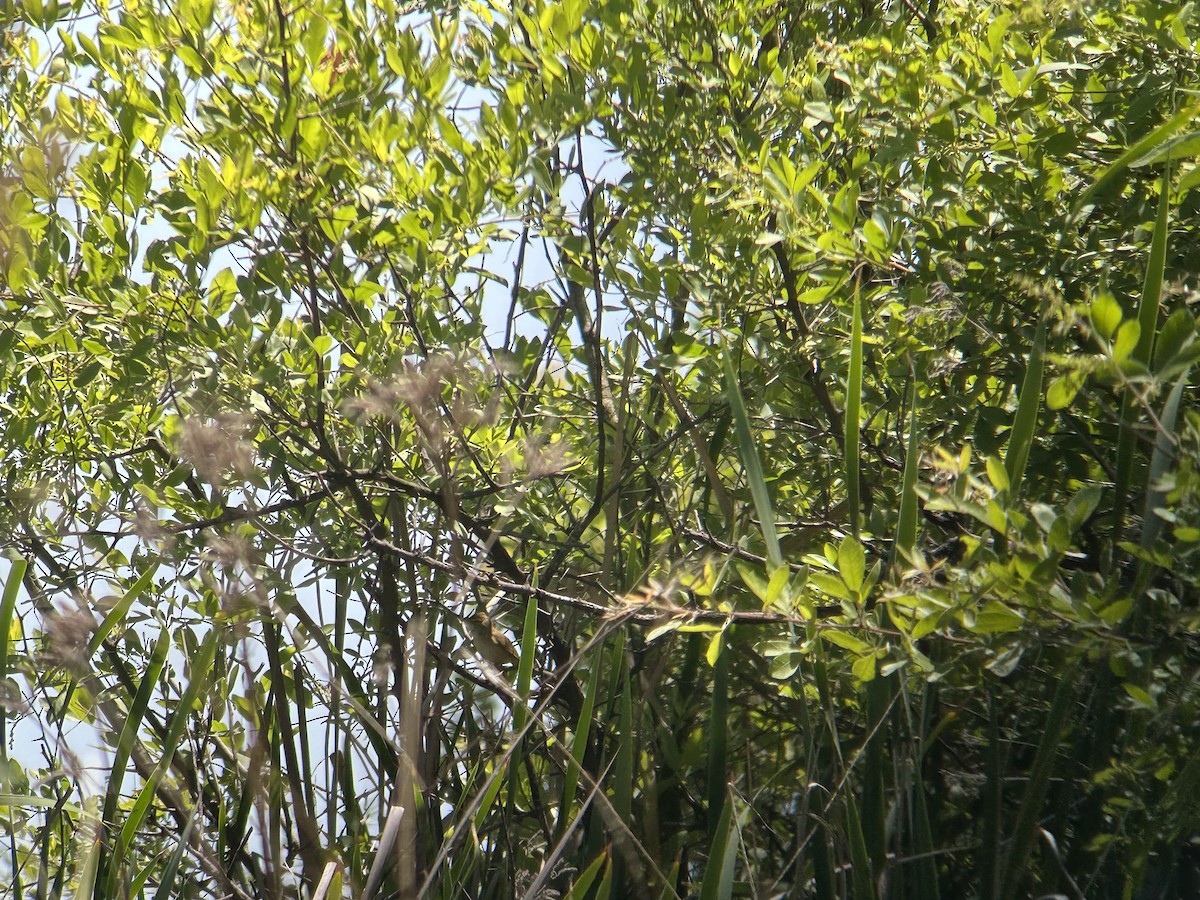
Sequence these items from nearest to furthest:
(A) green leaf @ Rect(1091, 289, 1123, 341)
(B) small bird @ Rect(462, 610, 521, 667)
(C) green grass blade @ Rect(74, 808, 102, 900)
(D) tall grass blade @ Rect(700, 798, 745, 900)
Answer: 1. (A) green leaf @ Rect(1091, 289, 1123, 341)
2. (D) tall grass blade @ Rect(700, 798, 745, 900)
3. (C) green grass blade @ Rect(74, 808, 102, 900)
4. (B) small bird @ Rect(462, 610, 521, 667)

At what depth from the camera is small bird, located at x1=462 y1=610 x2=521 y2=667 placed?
1.69 metres

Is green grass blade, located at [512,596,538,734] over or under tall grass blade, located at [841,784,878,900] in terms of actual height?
over

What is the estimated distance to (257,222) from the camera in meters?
1.29

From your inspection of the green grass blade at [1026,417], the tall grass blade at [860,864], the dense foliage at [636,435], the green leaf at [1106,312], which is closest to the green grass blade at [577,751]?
the dense foliage at [636,435]

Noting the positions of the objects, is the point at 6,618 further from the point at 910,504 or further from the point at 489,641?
the point at 910,504

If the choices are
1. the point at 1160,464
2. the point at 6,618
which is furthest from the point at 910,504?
the point at 6,618

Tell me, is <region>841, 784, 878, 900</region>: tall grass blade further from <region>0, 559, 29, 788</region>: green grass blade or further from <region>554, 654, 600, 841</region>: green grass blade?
<region>0, 559, 29, 788</region>: green grass blade

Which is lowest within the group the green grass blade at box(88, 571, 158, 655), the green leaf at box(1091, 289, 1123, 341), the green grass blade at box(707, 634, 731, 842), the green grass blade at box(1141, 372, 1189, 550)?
the green grass blade at box(707, 634, 731, 842)

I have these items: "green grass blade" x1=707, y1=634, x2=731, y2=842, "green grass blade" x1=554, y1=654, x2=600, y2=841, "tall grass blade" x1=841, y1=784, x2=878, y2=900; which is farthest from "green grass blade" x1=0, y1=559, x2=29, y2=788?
"tall grass blade" x1=841, y1=784, x2=878, y2=900

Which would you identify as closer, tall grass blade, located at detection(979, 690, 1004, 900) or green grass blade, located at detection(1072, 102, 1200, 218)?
green grass blade, located at detection(1072, 102, 1200, 218)

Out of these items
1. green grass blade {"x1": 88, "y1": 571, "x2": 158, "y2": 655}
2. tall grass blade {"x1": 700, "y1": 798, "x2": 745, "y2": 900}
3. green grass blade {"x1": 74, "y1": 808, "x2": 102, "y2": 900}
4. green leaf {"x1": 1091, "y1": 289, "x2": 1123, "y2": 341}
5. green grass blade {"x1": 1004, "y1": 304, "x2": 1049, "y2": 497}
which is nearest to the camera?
green leaf {"x1": 1091, "y1": 289, "x2": 1123, "y2": 341}

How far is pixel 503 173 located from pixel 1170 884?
1228 millimetres

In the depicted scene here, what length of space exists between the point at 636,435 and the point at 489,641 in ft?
1.38

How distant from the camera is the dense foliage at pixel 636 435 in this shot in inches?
46.0
